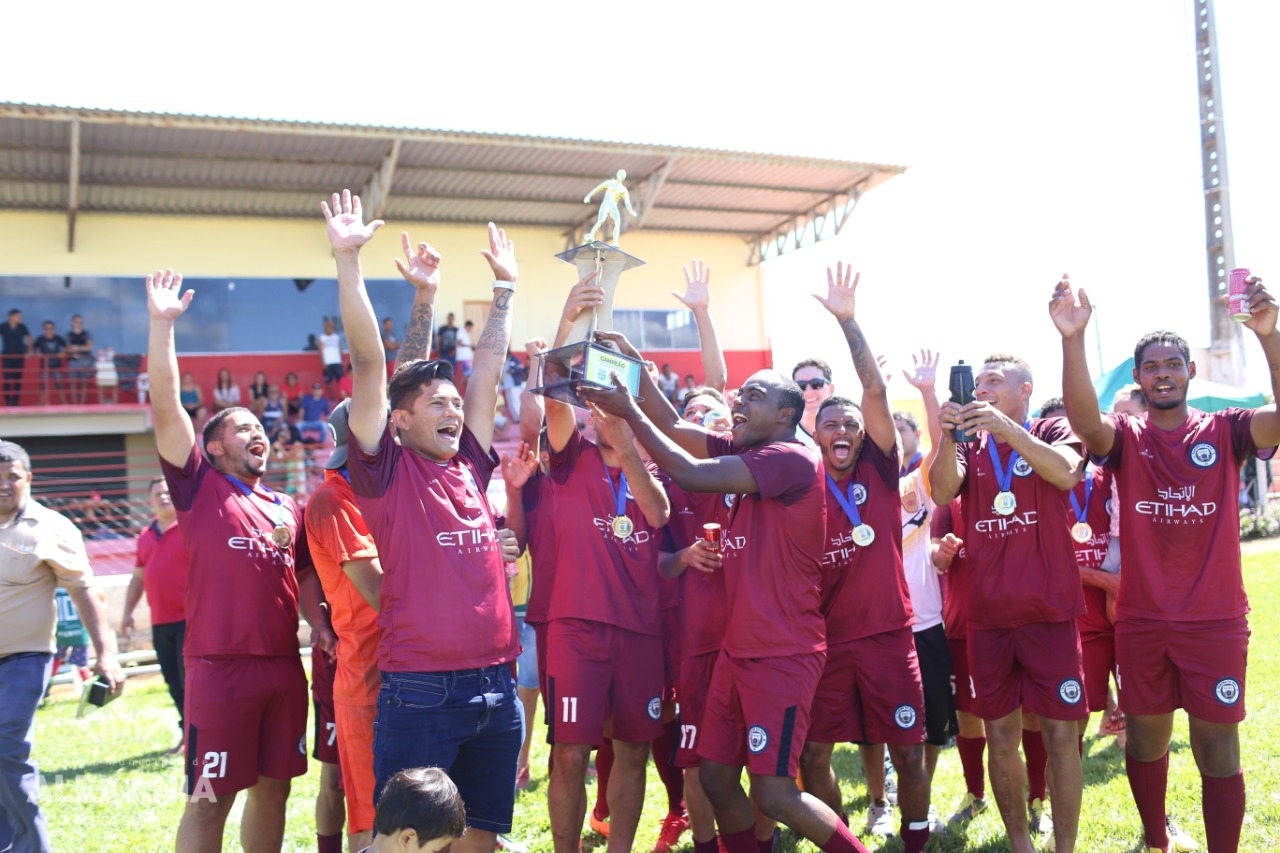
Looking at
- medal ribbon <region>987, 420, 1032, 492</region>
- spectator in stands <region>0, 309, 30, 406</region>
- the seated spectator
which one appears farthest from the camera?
the seated spectator

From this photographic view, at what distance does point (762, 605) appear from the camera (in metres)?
4.62

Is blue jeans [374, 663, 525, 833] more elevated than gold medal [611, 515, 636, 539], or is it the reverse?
gold medal [611, 515, 636, 539]

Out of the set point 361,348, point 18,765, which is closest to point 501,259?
point 361,348

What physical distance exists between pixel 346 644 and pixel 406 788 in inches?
57.0

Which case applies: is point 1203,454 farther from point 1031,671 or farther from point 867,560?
point 867,560

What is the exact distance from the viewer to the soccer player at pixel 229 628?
4621 mm

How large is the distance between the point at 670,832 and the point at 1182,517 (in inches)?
→ 129

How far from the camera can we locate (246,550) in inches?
193

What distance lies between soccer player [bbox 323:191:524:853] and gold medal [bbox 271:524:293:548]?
99 cm

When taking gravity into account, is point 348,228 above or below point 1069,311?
above

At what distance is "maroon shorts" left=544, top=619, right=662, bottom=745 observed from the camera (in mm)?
5012

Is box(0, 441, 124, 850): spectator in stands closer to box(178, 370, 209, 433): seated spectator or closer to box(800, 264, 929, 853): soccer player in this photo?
box(800, 264, 929, 853): soccer player

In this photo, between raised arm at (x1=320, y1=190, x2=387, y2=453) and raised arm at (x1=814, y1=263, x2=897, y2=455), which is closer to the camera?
raised arm at (x1=320, y1=190, x2=387, y2=453)

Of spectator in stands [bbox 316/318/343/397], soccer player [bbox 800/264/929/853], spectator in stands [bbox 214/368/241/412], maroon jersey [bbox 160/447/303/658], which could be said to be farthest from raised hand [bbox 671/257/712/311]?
spectator in stands [bbox 316/318/343/397]
